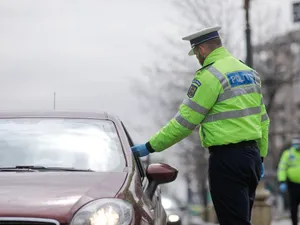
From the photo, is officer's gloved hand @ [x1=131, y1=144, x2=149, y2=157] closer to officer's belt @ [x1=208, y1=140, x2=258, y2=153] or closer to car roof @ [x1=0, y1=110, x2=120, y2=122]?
car roof @ [x1=0, y1=110, x2=120, y2=122]

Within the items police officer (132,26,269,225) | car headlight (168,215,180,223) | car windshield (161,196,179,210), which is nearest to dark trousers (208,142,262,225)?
police officer (132,26,269,225)

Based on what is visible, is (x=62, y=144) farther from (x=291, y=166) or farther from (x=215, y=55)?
(x=291, y=166)

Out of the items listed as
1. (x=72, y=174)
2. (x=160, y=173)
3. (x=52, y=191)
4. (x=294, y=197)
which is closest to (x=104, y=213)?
(x=52, y=191)

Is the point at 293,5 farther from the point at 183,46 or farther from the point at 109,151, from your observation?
the point at 183,46

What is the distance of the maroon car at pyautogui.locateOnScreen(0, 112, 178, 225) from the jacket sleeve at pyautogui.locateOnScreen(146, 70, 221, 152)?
0.36 meters

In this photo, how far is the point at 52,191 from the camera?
4.95 m

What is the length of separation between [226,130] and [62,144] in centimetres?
128

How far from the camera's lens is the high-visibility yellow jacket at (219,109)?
252 inches

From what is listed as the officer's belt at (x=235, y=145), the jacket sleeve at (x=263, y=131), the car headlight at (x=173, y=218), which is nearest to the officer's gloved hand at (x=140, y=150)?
the officer's belt at (x=235, y=145)

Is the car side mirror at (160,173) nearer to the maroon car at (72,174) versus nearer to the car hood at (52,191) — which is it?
the maroon car at (72,174)

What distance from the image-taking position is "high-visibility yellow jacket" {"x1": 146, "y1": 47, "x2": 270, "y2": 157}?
640cm

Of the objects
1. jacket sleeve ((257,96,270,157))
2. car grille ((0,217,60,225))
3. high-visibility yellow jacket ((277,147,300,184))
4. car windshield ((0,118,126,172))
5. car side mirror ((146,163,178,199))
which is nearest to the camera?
car grille ((0,217,60,225))

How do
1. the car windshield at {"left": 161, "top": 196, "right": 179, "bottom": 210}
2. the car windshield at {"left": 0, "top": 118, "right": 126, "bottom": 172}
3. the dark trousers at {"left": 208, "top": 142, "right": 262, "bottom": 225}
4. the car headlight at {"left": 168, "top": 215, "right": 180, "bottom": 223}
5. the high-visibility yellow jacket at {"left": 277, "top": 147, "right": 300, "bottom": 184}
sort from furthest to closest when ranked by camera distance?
the car windshield at {"left": 161, "top": 196, "right": 179, "bottom": 210} < the car headlight at {"left": 168, "top": 215, "right": 180, "bottom": 223} < the high-visibility yellow jacket at {"left": 277, "top": 147, "right": 300, "bottom": 184} < the dark trousers at {"left": 208, "top": 142, "right": 262, "bottom": 225} < the car windshield at {"left": 0, "top": 118, "right": 126, "bottom": 172}

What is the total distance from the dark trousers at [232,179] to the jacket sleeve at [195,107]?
0.28 metres
